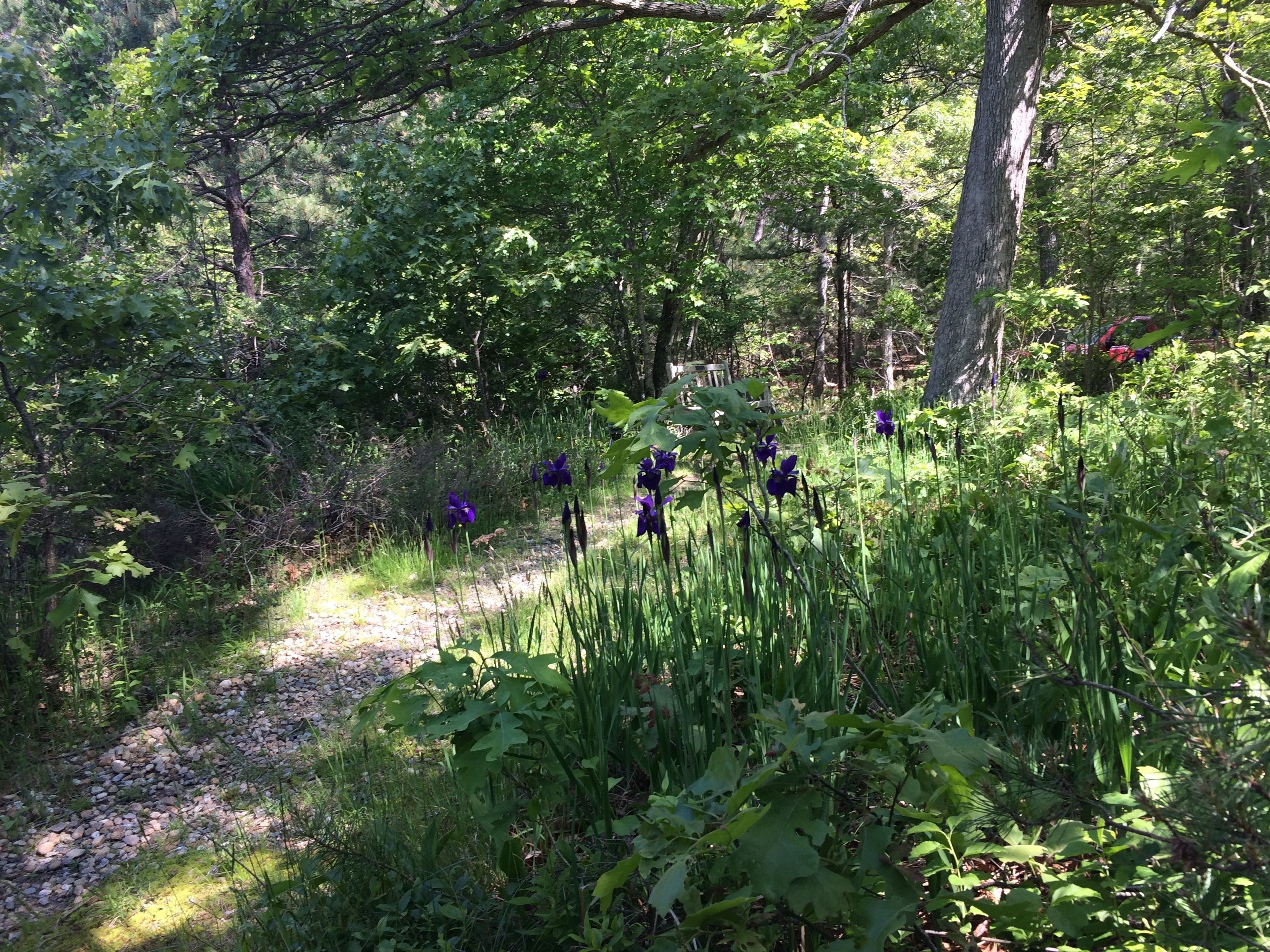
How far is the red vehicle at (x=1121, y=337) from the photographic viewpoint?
4.80 m

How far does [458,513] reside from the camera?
9.25 ft

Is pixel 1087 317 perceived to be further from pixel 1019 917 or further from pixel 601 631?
pixel 1019 917

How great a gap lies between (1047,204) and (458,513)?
10635 mm

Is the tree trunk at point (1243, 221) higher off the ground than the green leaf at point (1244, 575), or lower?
higher

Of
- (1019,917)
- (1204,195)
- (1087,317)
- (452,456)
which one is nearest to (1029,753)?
(1019,917)

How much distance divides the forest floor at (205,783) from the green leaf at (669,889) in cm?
125

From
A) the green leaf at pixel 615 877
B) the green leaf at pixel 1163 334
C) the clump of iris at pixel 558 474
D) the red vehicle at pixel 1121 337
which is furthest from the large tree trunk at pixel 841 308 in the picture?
the green leaf at pixel 615 877

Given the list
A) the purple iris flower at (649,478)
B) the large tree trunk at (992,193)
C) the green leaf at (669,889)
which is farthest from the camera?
the large tree trunk at (992,193)

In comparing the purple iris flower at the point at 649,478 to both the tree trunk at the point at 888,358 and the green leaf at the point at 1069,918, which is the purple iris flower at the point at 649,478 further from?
the tree trunk at the point at 888,358

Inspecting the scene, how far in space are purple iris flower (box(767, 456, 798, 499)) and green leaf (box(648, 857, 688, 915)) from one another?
1.35 metres

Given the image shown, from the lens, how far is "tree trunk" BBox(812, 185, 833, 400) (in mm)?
13141

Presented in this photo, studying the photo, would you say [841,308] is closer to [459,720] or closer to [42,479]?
[42,479]

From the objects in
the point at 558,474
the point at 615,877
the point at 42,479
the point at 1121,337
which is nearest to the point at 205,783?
the point at 42,479

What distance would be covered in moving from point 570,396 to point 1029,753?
9.37 meters
